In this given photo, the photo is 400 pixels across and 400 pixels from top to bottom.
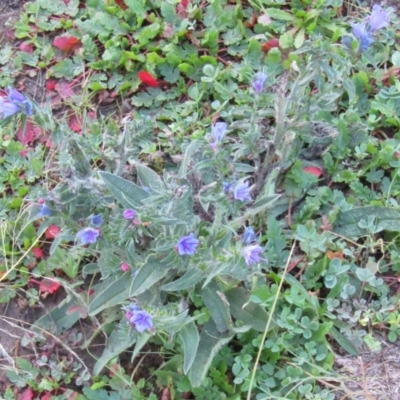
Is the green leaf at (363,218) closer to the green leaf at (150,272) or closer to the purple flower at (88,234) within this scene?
the green leaf at (150,272)

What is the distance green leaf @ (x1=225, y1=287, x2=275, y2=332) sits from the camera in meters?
2.54

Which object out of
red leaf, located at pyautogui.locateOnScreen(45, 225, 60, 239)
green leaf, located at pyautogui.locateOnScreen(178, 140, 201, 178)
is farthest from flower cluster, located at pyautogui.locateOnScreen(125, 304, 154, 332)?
red leaf, located at pyautogui.locateOnScreen(45, 225, 60, 239)

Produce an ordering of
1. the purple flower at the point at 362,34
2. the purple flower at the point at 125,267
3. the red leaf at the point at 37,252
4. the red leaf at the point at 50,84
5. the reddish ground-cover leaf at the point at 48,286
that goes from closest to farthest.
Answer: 1. the purple flower at the point at 125,267
2. the purple flower at the point at 362,34
3. the reddish ground-cover leaf at the point at 48,286
4. the red leaf at the point at 37,252
5. the red leaf at the point at 50,84

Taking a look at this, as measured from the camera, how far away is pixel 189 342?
2383mm

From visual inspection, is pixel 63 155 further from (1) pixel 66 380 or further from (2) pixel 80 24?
(2) pixel 80 24

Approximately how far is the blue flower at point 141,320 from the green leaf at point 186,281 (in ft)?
1.00

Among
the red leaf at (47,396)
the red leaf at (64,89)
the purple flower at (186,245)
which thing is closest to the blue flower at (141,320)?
the purple flower at (186,245)

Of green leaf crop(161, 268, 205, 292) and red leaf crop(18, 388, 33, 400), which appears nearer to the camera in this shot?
green leaf crop(161, 268, 205, 292)

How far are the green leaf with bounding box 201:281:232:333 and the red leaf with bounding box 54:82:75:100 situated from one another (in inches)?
56.4

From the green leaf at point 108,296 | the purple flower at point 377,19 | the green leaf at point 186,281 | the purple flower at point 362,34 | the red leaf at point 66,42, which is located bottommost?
the green leaf at point 108,296

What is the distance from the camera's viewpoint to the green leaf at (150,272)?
92.0 inches

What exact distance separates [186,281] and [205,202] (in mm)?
334

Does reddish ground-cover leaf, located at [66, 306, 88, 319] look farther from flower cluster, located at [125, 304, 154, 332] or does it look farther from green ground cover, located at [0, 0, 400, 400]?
flower cluster, located at [125, 304, 154, 332]

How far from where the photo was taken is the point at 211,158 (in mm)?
2387
